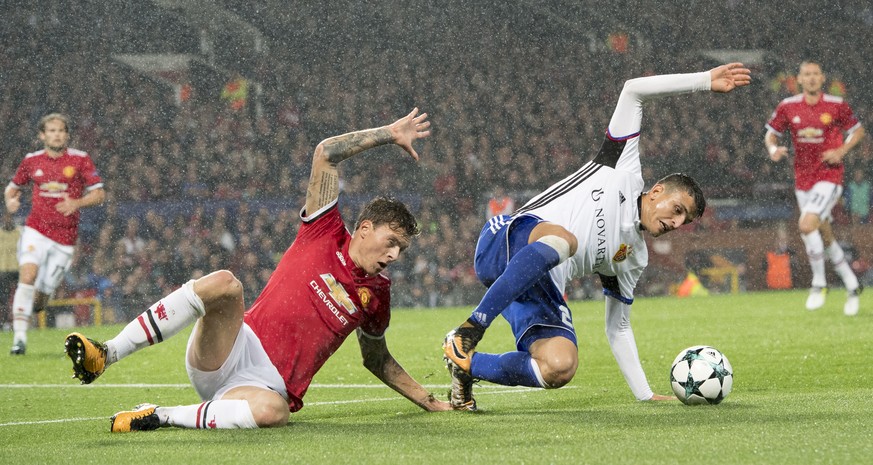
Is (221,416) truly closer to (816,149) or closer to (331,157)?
(331,157)

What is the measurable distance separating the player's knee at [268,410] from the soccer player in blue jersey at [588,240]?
772mm

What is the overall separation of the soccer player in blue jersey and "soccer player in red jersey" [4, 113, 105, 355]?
20.4 feet

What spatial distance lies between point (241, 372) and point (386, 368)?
785mm

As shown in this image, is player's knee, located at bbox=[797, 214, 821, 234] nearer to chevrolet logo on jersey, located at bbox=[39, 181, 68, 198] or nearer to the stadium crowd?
the stadium crowd

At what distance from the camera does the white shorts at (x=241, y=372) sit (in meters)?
4.71

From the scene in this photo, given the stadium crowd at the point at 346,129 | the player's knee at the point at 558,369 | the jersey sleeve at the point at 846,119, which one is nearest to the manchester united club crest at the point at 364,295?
the player's knee at the point at 558,369

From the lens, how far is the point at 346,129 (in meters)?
22.1

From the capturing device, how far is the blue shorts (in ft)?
→ 17.7

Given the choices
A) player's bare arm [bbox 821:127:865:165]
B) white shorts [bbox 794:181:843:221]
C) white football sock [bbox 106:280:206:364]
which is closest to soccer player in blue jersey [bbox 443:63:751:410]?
white football sock [bbox 106:280:206:364]

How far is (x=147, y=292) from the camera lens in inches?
674

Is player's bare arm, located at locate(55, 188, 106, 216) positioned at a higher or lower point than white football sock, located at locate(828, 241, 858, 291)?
higher

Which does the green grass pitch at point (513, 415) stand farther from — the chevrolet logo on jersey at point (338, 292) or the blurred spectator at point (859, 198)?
the blurred spectator at point (859, 198)

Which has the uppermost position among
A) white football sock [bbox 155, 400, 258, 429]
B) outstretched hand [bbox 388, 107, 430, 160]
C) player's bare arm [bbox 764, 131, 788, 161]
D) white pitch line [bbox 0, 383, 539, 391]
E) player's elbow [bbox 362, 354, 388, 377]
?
outstretched hand [bbox 388, 107, 430, 160]

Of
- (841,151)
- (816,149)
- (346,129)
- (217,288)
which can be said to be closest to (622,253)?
(217,288)
